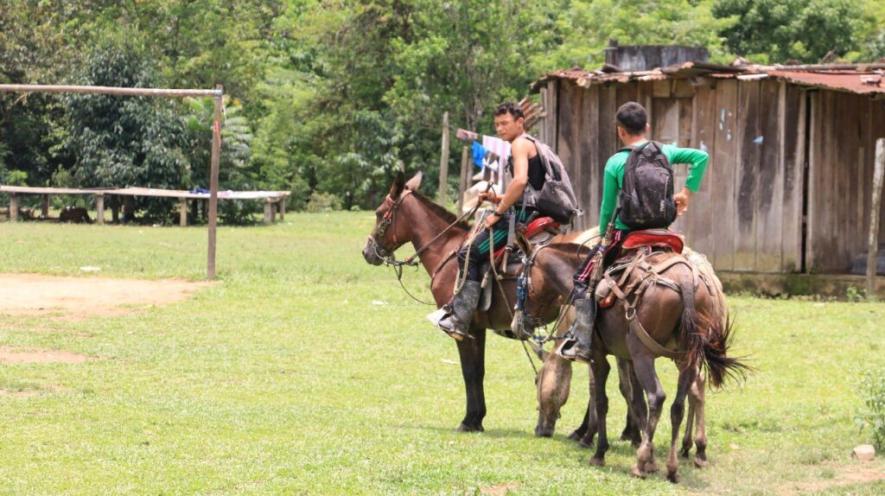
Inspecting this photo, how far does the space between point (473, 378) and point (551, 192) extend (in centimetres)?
158

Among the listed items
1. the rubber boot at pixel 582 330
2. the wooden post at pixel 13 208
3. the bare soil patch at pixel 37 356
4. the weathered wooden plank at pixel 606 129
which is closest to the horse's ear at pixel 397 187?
the rubber boot at pixel 582 330

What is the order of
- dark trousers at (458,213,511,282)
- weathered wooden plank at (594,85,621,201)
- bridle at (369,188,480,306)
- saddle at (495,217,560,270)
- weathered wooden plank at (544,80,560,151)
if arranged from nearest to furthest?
saddle at (495,217,560,270)
dark trousers at (458,213,511,282)
bridle at (369,188,480,306)
weathered wooden plank at (594,85,621,201)
weathered wooden plank at (544,80,560,151)

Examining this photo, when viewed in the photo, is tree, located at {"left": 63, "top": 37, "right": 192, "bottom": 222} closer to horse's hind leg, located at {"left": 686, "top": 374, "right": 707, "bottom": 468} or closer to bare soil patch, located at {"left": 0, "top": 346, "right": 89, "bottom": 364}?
bare soil patch, located at {"left": 0, "top": 346, "right": 89, "bottom": 364}

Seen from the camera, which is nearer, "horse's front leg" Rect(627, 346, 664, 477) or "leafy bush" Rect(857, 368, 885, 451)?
"horse's front leg" Rect(627, 346, 664, 477)

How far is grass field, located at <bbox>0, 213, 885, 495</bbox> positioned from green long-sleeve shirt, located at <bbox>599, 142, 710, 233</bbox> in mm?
1622

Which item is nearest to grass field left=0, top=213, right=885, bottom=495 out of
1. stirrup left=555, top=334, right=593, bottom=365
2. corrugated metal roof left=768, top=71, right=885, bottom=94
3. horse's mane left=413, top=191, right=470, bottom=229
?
stirrup left=555, top=334, right=593, bottom=365

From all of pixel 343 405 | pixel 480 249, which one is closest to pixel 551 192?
pixel 480 249

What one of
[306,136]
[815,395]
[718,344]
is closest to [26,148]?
[306,136]

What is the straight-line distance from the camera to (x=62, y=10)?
41969 millimetres

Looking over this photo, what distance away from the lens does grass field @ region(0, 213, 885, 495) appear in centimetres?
830

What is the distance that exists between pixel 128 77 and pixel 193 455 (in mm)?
27068

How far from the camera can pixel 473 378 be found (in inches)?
415

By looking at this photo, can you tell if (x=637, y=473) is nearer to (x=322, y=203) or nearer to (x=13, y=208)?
(x=13, y=208)

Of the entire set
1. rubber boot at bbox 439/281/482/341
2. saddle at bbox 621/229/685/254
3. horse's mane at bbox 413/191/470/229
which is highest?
horse's mane at bbox 413/191/470/229
